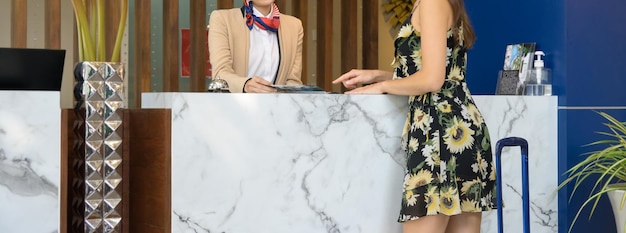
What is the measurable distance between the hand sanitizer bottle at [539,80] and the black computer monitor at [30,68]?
1.86 meters

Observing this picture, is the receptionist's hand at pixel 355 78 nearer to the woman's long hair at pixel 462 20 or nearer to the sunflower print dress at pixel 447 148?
the sunflower print dress at pixel 447 148

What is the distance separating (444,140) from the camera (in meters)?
2.72

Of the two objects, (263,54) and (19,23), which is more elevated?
(19,23)

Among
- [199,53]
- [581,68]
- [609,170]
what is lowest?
[609,170]

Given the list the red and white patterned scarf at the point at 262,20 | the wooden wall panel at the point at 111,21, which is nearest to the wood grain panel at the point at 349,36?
the wooden wall panel at the point at 111,21

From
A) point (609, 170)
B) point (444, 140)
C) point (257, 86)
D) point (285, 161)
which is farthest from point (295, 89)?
point (609, 170)

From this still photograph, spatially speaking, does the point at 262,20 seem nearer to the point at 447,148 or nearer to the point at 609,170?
the point at 447,148

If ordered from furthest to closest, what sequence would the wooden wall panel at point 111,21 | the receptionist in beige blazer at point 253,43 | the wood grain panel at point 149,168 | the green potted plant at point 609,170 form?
the wooden wall panel at point 111,21, the receptionist in beige blazer at point 253,43, the green potted plant at point 609,170, the wood grain panel at point 149,168

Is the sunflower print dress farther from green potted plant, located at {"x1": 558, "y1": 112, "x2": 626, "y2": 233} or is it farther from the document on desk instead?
green potted plant, located at {"x1": 558, "y1": 112, "x2": 626, "y2": 233}

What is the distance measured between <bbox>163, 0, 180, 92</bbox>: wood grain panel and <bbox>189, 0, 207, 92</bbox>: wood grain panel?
152 mm

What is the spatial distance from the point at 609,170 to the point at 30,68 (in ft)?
6.56

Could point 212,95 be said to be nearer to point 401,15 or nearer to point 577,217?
point 577,217

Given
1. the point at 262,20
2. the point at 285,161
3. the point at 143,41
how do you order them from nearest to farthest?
the point at 285,161, the point at 262,20, the point at 143,41

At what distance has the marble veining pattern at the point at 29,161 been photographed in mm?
2611
